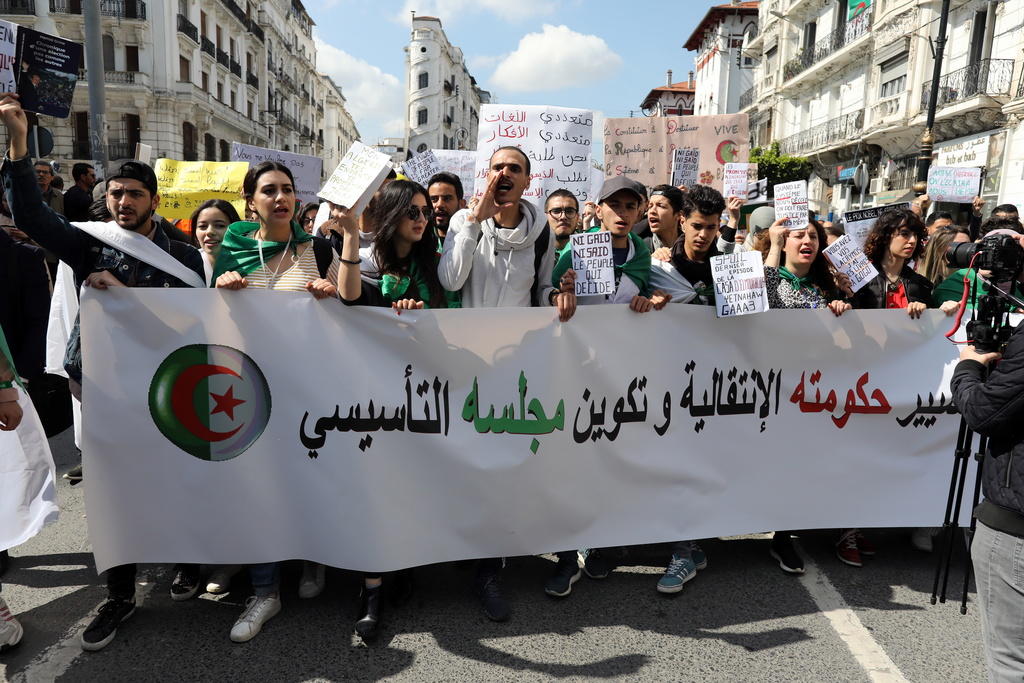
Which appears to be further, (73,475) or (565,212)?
(565,212)

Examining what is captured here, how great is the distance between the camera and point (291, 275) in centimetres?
311

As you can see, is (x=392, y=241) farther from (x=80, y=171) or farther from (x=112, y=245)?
(x=80, y=171)

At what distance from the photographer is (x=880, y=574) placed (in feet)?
11.6

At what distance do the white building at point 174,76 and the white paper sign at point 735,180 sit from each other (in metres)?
25.8

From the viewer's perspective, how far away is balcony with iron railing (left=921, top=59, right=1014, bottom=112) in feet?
64.2

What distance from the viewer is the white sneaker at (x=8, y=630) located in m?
2.68

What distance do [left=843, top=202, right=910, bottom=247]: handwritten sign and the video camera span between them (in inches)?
88.7

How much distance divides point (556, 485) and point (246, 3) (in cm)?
5268

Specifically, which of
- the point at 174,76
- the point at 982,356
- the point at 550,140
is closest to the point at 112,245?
the point at 982,356

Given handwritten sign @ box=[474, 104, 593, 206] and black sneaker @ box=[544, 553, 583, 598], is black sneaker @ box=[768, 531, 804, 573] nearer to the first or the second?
black sneaker @ box=[544, 553, 583, 598]

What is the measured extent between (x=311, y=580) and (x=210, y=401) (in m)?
0.92

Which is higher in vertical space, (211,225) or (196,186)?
(196,186)

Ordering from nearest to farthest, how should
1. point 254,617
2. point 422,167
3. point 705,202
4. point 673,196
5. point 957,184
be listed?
point 254,617 → point 705,202 → point 673,196 → point 422,167 → point 957,184

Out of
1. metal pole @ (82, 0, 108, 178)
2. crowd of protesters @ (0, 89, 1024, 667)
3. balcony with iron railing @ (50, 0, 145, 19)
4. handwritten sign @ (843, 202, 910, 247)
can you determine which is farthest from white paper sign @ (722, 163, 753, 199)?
balcony with iron railing @ (50, 0, 145, 19)
